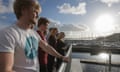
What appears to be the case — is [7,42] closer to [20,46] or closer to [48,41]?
[20,46]

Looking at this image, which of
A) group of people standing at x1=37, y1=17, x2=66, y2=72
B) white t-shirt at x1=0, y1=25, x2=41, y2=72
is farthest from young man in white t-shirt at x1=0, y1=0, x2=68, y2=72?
group of people standing at x1=37, y1=17, x2=66, y2=72

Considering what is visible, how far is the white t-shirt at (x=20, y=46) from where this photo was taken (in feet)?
6.20

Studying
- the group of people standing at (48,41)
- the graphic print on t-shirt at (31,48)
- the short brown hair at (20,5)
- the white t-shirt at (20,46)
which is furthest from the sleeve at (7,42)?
the group of people standing at (48,41)

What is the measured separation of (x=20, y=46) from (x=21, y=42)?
3 cm

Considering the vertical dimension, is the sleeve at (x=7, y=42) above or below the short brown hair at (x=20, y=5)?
below

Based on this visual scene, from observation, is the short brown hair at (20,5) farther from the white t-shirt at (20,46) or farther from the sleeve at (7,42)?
the sleeve at (7,42)

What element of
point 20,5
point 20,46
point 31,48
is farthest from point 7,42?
point 20,5

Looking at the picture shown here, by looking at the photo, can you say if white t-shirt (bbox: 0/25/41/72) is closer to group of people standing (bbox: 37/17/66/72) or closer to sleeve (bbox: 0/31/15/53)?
sleeve (bbox: 0/31/15/53)

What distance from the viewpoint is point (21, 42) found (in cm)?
203

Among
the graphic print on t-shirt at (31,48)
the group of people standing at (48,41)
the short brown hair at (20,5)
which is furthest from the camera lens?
the group of people standing at (48,41)

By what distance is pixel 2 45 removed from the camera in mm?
1851

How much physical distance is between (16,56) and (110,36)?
136656mm

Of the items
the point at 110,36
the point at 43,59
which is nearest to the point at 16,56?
the point at 43,59

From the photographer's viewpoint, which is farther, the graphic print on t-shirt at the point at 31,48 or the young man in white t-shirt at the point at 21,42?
the graphic print on t-shirt at the point at 31,48
